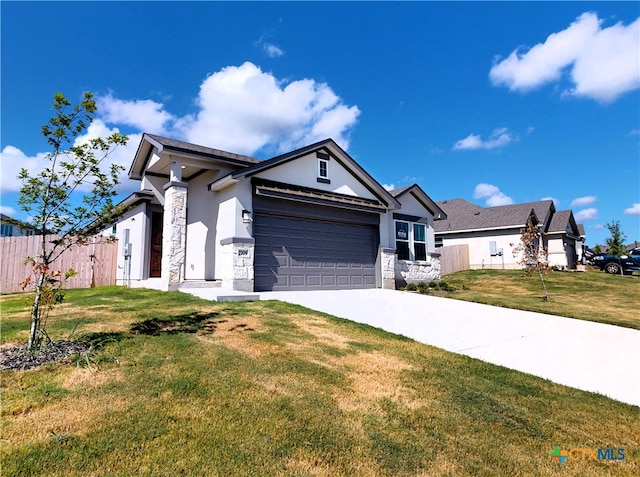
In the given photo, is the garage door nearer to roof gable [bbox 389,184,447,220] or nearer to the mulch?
roof gable [bbox 389,184,447,220]

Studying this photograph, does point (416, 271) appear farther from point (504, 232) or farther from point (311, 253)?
point (504, 232)

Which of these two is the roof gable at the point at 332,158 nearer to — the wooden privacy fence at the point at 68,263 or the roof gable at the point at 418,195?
the roof gable at the point at 418,195

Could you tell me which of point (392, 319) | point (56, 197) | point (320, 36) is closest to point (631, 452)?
point (392, 319)

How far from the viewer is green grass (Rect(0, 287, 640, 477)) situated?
2.39 meters

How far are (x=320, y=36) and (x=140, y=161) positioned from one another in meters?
8.25

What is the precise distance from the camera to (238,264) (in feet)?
33.2

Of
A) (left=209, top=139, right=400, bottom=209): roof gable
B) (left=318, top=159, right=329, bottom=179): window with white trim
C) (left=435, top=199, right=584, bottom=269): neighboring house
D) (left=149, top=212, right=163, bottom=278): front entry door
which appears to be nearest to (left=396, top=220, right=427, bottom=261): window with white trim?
(left=209, top=139, right=400, bottom=209): roof gable

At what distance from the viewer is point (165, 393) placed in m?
3.19

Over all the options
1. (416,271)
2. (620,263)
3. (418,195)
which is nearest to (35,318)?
(416,271)

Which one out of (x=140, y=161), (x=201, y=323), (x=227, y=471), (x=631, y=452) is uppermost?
(x=140, y=161)

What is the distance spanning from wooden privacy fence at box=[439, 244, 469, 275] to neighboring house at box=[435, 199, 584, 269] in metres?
0.74

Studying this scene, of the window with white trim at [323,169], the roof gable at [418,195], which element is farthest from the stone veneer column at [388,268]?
the window with white trim at [323,169]

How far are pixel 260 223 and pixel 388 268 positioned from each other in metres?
5.77

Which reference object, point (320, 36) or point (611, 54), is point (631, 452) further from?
point (320, 36)
